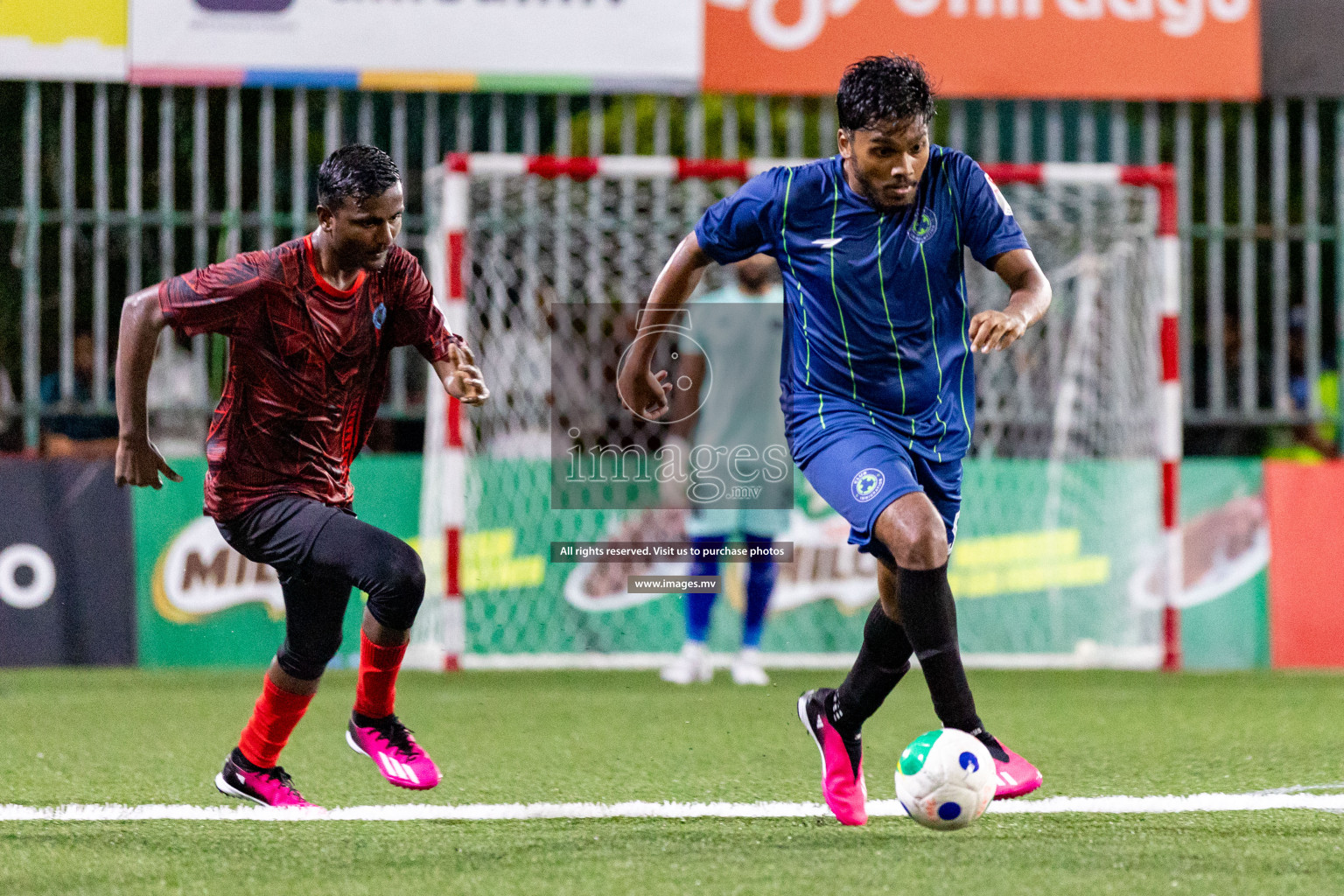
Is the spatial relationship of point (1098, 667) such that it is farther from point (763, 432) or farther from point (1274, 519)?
point (763, 432)

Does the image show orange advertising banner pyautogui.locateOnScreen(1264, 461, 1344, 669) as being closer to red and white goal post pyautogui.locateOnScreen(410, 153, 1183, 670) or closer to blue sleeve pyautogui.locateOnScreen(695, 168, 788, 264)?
red and white goal post pyautogui.locateOnScreen(410, 153, 1183, 670)

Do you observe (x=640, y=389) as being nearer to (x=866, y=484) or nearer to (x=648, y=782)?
(x=866, y=484)

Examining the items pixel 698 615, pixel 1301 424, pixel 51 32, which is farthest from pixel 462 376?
pixel 1301 424

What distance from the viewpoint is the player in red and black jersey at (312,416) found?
439cm

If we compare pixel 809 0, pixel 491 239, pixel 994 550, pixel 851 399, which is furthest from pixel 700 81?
pixel 851 399

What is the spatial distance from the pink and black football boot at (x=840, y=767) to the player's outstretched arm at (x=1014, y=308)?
106 centimetres

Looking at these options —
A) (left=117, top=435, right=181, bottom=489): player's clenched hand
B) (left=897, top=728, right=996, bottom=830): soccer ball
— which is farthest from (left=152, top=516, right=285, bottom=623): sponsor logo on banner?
(left=897, top=728, right=996, bottom=830): soccer ball

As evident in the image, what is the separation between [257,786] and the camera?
15.0ft

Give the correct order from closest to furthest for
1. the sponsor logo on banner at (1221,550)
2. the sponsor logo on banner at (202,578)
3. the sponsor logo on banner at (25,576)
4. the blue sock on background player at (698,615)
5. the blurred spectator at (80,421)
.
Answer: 1. the blue sock on background player at (698,615)
2. the sponsor logo on banner at (25,576)
3. the sponsor logo on banner at (202,578)
4. the blurred spectator at (80,421)
5. the sponsor logo on banner at (1221,550)

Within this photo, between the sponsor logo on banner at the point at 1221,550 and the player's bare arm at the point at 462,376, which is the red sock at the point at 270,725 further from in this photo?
the sponsor logo on banner at the point at 1221,550

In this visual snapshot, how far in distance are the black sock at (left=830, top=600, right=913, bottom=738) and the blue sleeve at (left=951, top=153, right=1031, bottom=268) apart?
3.08ft

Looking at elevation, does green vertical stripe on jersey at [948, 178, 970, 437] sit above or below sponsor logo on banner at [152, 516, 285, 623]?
above

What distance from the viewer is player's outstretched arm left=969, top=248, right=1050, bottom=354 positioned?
3816 millimetres

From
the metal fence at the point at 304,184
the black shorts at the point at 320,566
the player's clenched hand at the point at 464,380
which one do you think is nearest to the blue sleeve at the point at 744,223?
the player's clenched hand at the point at 464,380
